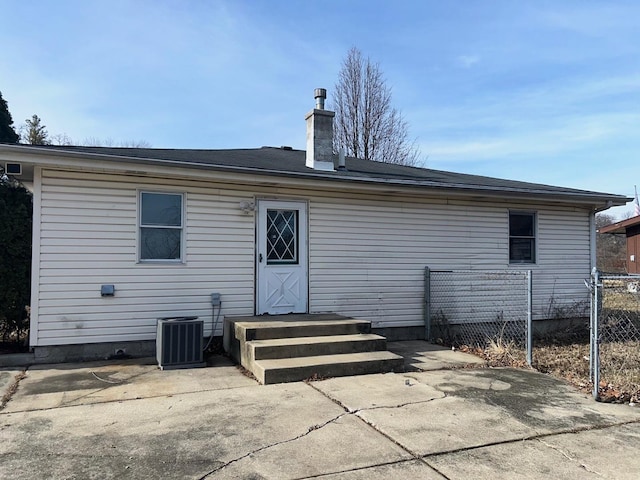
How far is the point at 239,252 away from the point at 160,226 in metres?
1.26

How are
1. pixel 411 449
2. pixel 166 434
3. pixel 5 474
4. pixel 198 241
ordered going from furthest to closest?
pixel 198 241, pixel 166 434, pixel 411 449, pixel 5 474

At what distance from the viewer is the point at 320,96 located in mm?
8977

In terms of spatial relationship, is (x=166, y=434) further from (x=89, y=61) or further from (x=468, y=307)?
(x=89, y=61)

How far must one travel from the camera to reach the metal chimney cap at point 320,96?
29.2ft

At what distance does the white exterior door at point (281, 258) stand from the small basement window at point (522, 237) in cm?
452

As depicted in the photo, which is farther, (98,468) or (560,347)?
(560,347)

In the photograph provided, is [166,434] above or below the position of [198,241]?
below

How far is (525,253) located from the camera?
376 inches

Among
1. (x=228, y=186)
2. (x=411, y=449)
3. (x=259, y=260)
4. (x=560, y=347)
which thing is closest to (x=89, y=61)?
(x=228, y=186)

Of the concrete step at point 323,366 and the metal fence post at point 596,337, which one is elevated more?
the metal fence post at point 596,337

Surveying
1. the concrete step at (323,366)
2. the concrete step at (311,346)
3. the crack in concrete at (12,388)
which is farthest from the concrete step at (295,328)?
the crack in concrete at (12,388)

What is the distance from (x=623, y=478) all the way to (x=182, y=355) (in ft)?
16.1

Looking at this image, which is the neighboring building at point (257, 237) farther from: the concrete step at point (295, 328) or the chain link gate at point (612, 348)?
the chain link gate at point (612, 348)

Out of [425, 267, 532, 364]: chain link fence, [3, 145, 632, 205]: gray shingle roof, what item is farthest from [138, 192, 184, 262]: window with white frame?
[425, 267, 532, 364]: chain link fence
